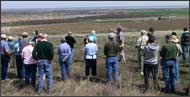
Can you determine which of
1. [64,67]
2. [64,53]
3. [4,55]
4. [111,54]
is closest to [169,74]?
[111,54]

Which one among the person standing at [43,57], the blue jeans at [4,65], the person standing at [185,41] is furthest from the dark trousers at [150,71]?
the person standing at [185,41]

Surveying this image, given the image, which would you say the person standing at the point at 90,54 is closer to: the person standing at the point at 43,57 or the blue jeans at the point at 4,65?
the person standing at the point at 43,57

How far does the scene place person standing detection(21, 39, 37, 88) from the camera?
15.5 meters

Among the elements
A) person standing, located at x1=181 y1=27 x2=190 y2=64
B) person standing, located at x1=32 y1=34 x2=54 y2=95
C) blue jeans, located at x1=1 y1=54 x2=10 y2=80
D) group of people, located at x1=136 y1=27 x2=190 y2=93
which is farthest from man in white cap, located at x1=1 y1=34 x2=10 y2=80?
person standing, located at x1=181 y1=27 x2=190 y2=64

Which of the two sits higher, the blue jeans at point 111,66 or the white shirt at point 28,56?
the white shirt at point 28,56

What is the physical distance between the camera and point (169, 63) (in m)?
14.8

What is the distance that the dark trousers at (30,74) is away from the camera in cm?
1547

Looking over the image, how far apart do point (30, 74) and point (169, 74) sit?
468 centimetres

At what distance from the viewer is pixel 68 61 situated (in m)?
17.1

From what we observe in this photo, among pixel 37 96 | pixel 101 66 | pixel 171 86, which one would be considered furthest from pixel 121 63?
pixel 37 96

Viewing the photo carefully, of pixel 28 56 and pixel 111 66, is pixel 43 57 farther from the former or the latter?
pixel 111 66

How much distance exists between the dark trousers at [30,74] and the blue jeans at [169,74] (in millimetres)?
4373

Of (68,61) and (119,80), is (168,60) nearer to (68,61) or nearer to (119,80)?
(119,80)

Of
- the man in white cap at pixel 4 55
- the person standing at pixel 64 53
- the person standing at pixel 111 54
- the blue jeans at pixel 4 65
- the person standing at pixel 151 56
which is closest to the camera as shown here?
the person standing at pixel 151 56
